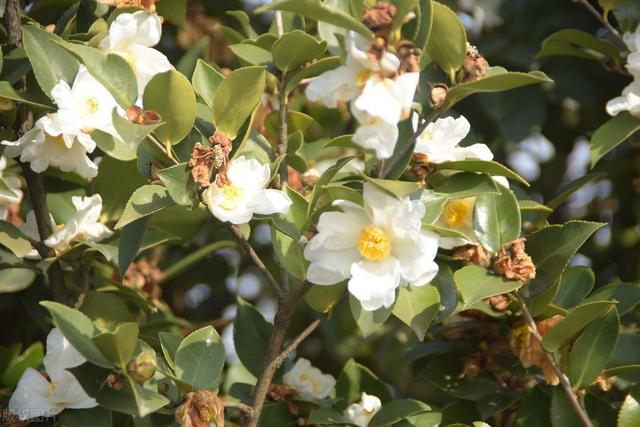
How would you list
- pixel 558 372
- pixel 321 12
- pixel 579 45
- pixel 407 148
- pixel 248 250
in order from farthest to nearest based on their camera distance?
pixel 579 45 < pixel 558 372 < pixel 248 250 < pixel 407 148 < pixel 321 12

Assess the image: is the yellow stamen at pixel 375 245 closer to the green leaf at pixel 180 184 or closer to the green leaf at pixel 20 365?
the green leaf at pixel 180 184

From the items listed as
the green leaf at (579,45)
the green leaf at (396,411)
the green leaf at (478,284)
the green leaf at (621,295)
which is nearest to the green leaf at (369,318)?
the green leaf at (478,284)

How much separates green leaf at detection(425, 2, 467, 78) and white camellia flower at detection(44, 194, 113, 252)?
533mm

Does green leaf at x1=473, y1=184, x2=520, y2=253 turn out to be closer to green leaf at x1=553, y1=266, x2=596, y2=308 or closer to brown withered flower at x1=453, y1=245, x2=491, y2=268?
brown withered flower at x1=453, y1=245, x2=491, y2=268

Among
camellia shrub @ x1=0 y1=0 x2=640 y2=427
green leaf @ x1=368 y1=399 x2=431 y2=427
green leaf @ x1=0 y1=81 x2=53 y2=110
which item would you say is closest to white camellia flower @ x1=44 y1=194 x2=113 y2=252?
camellia shrub @ x1=0 y1=0 x2=640 y2=427

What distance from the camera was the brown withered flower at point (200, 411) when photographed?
1143mm

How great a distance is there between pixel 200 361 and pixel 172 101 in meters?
0.32

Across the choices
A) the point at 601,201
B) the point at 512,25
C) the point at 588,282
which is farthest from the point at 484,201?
the point at 601,201

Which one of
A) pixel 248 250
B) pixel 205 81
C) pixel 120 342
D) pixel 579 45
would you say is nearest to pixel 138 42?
pixel 205 81

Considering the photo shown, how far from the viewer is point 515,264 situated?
1.27m

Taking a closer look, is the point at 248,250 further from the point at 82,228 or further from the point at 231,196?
the point at 82,228

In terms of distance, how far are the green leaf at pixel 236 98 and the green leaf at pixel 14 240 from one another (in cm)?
37

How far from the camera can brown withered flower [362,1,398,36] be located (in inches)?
41.0

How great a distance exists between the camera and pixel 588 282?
1.48m
